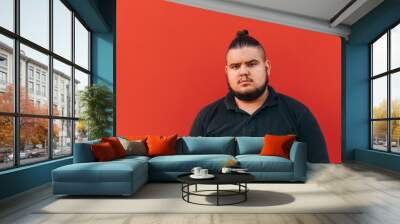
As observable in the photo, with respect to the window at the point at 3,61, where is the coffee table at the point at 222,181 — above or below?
below

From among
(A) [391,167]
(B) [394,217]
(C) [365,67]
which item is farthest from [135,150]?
(C) [365,67]

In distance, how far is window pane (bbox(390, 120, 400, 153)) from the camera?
295 inches

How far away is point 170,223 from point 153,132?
14.9ft

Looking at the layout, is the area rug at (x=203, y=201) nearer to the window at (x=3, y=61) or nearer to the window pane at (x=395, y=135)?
the window at (x=3, y=61)

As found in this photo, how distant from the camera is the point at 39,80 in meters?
5.62

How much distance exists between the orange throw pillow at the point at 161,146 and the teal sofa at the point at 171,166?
0.21m

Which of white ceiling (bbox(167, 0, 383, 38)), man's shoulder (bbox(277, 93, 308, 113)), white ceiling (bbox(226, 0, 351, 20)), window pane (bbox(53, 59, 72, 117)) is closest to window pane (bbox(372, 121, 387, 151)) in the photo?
man's shoulder (bbox(277, 93, 308, 113))

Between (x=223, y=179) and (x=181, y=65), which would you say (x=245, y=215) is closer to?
(x=223, y=179)

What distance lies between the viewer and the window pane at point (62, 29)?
20.6ft

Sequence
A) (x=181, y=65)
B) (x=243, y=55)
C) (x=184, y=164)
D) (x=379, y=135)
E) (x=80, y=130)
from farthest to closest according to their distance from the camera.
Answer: (x=379, y=135) < (x=181, y=65) < (x=243, y=55) < (x=80, y=130) < (x=184, y=164)

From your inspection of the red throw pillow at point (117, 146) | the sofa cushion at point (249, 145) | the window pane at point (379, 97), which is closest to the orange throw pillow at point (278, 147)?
the sofa cushion at point (249, 145)

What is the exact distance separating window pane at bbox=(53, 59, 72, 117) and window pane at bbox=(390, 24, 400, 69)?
6.28m

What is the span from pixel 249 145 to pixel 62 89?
3328 mm

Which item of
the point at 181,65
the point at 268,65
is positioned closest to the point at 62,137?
the point at 181,65
